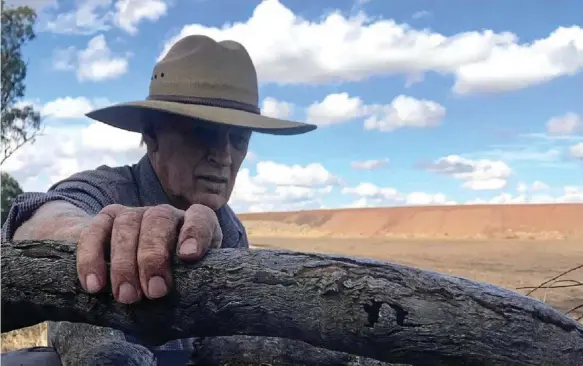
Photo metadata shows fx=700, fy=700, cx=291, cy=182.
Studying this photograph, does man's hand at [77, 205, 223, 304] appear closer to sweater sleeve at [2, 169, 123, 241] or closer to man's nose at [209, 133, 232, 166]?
sweater sleeve at [2, 169, 123, 241]

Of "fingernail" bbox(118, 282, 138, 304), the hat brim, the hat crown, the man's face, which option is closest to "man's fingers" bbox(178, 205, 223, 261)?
"fingernail" bbox(118, 282, 138, 304)

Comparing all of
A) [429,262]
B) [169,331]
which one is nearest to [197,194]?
[169,331]

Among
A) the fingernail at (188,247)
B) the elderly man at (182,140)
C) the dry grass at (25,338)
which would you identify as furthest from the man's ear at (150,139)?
the dry grass at (25,338)

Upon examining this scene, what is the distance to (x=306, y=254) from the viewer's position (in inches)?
51.4

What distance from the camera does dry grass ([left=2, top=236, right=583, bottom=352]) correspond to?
14.5 metres

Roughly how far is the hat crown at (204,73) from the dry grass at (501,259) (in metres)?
9.63

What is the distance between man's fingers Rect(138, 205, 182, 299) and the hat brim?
1.20 m

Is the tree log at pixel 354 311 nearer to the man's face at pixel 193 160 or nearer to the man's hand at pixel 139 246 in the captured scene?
the man's hand at pixel 139 246

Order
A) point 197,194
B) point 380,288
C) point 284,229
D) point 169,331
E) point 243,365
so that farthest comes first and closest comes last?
1. point 284,229
2. point 197,194
3. point 243,365
4. point 169,331
5. point 380,288

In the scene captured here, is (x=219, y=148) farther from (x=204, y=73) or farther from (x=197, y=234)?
(x=197, y=234)

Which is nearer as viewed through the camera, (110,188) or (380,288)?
(380,288)

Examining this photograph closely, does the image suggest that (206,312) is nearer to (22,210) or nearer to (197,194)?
(22,210)

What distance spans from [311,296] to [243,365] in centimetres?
87

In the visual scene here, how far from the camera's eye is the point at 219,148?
106 inches
